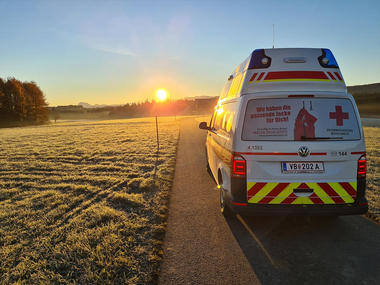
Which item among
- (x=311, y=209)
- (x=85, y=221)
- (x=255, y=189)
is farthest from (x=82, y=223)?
(x=311, y=209)

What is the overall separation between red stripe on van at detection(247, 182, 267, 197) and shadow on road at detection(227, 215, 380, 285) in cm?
72

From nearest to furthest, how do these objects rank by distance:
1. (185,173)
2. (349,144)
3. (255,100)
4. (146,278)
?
(146,278) → (349,144) → (255,100) → (185,173)

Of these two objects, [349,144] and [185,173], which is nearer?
[349,144]

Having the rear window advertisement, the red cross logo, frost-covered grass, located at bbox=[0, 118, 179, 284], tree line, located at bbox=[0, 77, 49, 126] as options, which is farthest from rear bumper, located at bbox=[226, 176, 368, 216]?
tree line, located at bbox=[0, 77, 49, 126]

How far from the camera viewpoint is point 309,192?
128 inches

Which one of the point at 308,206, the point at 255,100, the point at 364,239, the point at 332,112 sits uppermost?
the point at 255,100

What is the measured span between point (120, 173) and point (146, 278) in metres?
5.18

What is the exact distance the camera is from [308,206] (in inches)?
128

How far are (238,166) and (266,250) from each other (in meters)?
1.24

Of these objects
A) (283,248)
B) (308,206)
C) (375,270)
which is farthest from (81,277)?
(375,270)

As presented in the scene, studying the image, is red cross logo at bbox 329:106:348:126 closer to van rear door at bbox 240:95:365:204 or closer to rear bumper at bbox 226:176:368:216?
van rear door at bbox 240:95:365:204

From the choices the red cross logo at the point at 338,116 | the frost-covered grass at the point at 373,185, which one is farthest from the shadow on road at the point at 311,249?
the red cross logo at the point at 338,116

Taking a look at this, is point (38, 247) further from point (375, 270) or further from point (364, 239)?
point (364, 239)

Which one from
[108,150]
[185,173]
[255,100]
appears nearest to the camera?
Answer: [255,100]
